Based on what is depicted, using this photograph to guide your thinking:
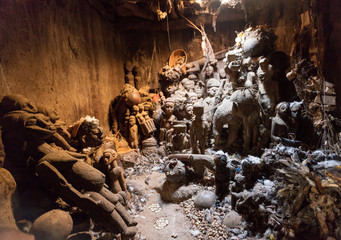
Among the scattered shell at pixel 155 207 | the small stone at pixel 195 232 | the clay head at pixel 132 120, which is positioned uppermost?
the clay head at pixel 132 120

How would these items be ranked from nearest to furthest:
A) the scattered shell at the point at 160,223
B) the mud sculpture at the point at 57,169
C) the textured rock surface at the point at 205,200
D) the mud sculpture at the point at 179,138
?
the mud sculpture at the point at 57,169 < the scattered shell at the point at 160,223 < the textured rock surface at the point at 205,200 < the mud sculpture at the point at 179,138

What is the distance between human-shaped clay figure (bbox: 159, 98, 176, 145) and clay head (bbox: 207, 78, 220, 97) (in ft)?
4.92

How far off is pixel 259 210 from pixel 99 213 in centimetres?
214

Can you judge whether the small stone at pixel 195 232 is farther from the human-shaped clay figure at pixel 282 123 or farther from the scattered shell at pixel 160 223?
the human-shaped clay figure at pixel 282 123

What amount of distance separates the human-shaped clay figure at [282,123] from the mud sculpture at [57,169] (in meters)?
3.24

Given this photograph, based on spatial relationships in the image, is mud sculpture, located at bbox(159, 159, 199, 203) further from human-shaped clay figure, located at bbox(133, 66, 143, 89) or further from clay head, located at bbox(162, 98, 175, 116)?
human-shaped clay figure, located at bbox(133, 66, 143, 89)

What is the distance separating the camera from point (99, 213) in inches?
95.5

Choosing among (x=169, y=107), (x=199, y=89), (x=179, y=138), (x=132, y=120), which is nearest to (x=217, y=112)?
(x=179, y=138)

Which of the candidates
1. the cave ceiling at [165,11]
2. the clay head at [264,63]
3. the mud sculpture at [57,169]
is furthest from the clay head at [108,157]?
the cave ceiling at [165,11]

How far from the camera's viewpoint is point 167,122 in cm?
592

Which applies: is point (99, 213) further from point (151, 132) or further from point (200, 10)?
point (200, 10)

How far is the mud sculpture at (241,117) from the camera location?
468 cm

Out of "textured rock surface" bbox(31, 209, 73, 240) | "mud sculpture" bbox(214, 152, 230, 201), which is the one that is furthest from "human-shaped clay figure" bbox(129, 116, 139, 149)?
"textured rock surface" bbox(31, 209, 73, 240)

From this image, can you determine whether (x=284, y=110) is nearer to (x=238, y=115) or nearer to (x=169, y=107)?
(x=238, y=115)
